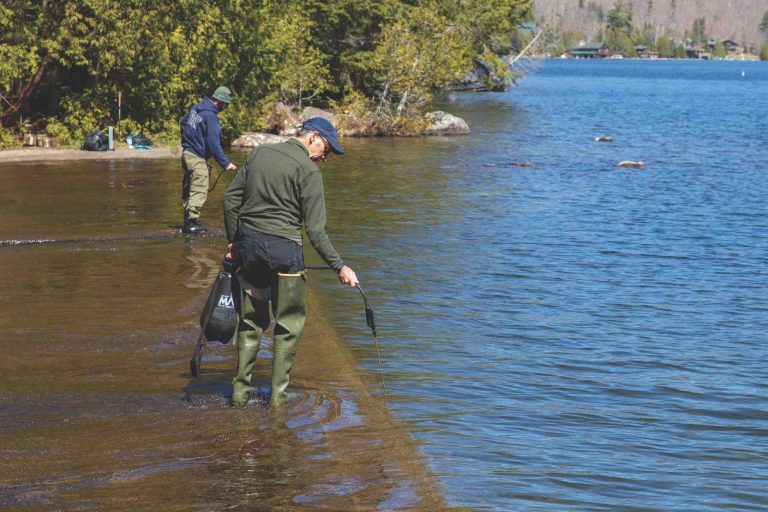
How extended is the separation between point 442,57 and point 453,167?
1103 cm

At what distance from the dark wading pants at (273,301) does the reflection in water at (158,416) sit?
0.23 m

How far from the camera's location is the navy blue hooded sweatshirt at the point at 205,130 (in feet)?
46.1

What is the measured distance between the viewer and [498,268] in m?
15.5

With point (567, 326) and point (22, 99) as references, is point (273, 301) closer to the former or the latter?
point (567, 326)

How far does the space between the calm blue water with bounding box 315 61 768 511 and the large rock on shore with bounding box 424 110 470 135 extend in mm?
11303

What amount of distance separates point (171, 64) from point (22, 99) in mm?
3650

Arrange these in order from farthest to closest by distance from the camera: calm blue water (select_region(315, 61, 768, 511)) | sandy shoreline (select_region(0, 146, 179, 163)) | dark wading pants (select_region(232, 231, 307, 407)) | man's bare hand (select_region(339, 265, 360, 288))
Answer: sandy shoreline (select_region(0, 146, 179, 163)) → calm blue water (select_region(315, 61, 768, 511)) → dark wading pants (select_region(232, 231, 307, 407)) → man's bare hand (select_region(339, 265, 360, 288))

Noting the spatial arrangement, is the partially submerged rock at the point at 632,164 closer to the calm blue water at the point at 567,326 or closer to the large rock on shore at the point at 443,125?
the calm blue water at the point at 567,326

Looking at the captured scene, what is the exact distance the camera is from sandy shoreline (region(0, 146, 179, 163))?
24.5m

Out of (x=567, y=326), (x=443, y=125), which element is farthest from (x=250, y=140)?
(x=567, y=326)

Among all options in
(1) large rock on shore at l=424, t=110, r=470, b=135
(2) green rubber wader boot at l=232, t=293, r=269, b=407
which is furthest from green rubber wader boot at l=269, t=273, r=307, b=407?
(1) large rock on shore at l=424, t=110, r=470, b=135

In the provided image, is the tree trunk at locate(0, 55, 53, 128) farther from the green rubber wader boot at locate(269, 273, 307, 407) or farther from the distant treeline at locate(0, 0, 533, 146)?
the green rubber wader boot at locate(269, 273, 307, 407)

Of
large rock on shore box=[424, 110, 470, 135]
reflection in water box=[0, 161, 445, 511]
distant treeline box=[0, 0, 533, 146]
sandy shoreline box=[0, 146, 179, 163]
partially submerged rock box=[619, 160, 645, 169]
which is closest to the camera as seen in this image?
reflection in water box=[0, 161, 445, 511]

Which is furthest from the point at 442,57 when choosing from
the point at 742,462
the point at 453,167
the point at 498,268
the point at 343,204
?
the point at 742,462
